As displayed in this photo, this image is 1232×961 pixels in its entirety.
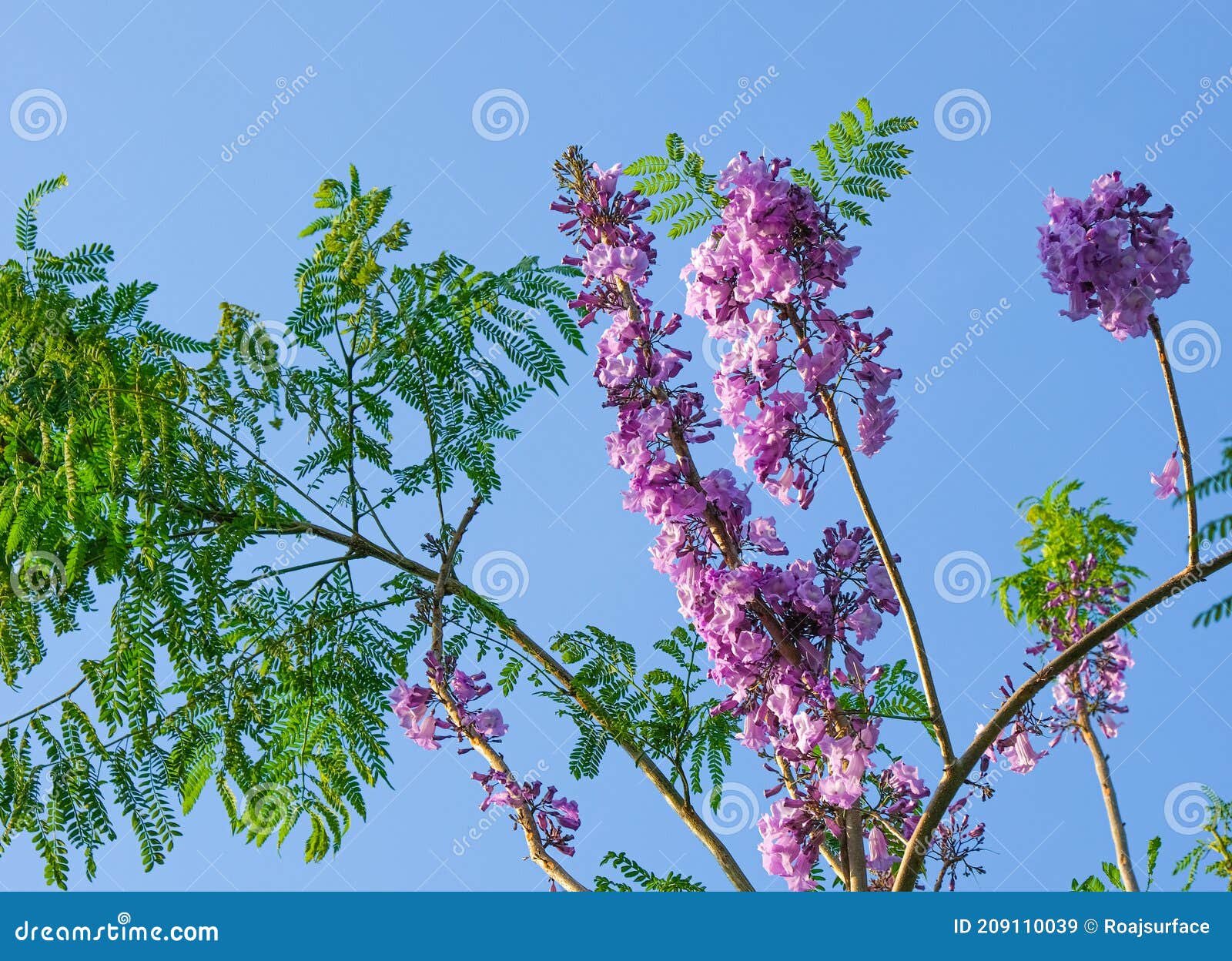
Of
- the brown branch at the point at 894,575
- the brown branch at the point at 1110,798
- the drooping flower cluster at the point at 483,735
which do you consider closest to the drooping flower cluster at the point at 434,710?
the drooping flower cluster at the point at 483,735

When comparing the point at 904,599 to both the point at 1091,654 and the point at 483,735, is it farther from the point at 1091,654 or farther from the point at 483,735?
the point at 1091,654

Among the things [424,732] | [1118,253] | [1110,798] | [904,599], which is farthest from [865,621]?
[1110,798]

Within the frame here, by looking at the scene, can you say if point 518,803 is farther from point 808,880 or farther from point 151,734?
point 151,734

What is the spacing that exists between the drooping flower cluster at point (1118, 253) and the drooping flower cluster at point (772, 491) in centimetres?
66

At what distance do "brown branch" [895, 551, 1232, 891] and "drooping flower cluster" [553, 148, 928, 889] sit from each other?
0.27 metres

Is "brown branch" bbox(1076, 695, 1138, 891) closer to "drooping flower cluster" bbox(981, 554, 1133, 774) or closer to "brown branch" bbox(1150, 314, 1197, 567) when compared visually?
"drooping flower cluster" bbox(981, 554, 1133, 774)

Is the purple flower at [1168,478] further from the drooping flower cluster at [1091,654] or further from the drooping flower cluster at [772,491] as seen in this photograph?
the drooping flower cluster at [1091,654]

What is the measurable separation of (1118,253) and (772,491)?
1.30 m

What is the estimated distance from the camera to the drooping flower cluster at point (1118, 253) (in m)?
3.58

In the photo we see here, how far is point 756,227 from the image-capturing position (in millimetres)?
3904

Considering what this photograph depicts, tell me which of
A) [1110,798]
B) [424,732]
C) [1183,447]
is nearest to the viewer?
[1183,447]

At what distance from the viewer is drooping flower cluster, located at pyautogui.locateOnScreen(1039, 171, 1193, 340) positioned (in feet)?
11.8

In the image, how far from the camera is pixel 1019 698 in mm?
3525

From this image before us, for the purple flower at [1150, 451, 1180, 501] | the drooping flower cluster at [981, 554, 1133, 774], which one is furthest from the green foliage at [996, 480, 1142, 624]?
the purple flower at [1150, 451, 1180, 501]
